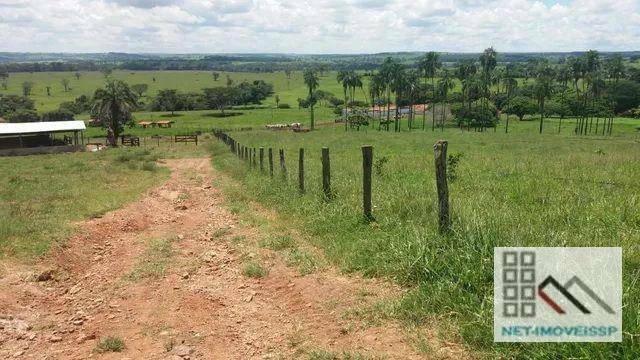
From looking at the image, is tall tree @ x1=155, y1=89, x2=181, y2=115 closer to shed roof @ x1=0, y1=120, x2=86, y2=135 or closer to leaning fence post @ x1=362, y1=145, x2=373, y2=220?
shed roof @ x1=0, y1=120, x2=86, y2=135

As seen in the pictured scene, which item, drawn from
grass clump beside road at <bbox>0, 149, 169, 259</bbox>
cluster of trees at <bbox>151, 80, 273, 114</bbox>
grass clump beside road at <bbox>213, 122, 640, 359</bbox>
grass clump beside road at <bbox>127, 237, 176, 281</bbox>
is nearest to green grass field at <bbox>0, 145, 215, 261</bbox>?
grass clump beside road at <bbox>0, 149, 169, 259</bbox>

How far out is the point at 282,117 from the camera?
10656 cm

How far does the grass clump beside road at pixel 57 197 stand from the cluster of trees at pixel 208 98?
9869 cm

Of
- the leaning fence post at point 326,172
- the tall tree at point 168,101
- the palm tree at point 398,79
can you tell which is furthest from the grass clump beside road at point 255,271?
the tall tree at point 168,101

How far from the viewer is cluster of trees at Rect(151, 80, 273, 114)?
127 m

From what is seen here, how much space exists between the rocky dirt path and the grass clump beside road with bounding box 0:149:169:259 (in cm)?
95

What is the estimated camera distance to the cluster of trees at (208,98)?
127188 mm

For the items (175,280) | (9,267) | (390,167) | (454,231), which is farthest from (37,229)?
(390,167)

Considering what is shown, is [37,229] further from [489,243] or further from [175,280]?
[489,243]

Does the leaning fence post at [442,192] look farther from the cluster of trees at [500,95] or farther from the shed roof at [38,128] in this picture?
the cluster of trees at [500,95]

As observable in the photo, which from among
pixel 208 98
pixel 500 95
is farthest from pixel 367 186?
pixel 208 98

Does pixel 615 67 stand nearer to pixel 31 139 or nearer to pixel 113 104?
pixel 113 104

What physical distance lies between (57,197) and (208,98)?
125m

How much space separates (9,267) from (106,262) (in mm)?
1790
